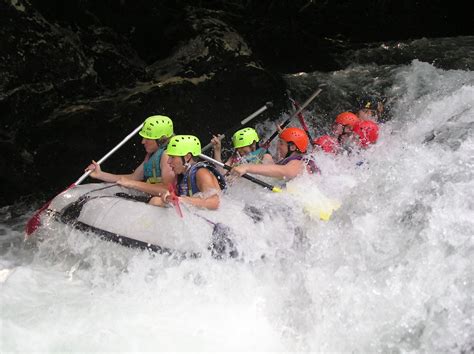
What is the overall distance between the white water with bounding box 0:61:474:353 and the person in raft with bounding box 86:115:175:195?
2.89ft

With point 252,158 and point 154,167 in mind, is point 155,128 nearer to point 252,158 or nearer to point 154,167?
point 154,167

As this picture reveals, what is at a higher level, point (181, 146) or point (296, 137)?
point (181, 146)

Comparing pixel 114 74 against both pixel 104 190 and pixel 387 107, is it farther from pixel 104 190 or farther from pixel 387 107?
pixel 387 107

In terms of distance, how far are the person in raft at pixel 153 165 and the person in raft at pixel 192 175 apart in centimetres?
38

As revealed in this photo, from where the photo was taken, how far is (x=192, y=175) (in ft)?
17.3

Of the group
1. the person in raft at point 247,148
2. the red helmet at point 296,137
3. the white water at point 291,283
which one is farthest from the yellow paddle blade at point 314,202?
the person in raft at point 247,148

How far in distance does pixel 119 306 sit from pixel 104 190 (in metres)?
1.53

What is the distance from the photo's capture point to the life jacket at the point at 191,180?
17.3 ft

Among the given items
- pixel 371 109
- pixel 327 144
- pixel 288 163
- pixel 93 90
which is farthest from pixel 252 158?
pixel 371 109

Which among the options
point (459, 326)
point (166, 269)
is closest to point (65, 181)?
point (166, 269)

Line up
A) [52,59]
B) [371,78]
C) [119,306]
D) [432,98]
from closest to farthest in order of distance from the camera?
[119,306]
[52,59]
[432,98]
[371,78]

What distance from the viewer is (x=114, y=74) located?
8.37 meters

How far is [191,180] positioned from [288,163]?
4.33 ft

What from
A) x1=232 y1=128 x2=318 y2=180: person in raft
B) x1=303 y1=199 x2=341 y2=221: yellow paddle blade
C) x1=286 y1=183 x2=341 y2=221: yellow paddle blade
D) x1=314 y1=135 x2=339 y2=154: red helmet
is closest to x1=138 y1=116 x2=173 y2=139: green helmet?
x1=232 y1=128 x2=318 y2=180: person in raft
